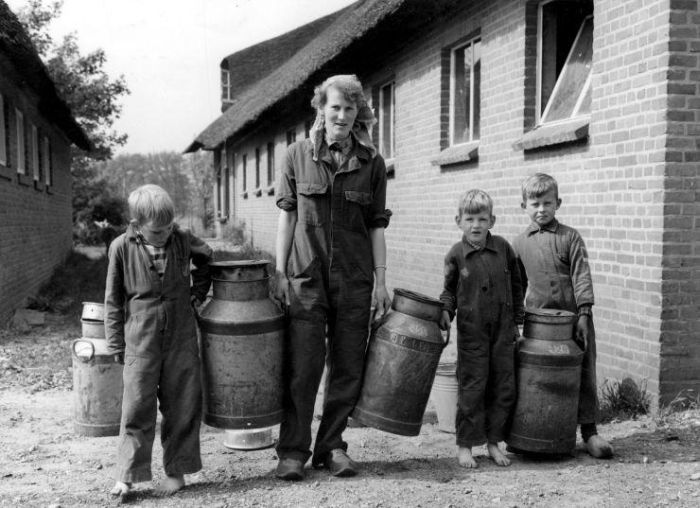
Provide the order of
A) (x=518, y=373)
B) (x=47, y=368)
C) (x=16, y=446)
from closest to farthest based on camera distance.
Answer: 1. (x=518, y=373)
2. (x=16, y=446)
3. (x=47, y=368)

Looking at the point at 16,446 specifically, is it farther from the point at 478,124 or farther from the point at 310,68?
the point at 310,68

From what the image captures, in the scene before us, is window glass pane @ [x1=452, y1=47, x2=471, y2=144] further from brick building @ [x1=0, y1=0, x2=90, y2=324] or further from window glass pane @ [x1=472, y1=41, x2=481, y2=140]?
brick building @ [x1=0, y1=0, x2=90, y2=324]

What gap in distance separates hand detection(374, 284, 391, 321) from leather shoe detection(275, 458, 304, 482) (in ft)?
2.76

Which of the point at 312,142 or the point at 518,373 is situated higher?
the point at 312,142

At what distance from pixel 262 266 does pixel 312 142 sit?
686 mm

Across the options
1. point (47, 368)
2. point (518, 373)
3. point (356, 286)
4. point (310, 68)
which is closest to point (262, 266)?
point (356, 286)

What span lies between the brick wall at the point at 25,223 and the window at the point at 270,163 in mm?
5516

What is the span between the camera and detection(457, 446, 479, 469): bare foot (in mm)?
4020

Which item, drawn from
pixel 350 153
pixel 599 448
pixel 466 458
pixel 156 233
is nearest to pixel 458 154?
pixel 350 153

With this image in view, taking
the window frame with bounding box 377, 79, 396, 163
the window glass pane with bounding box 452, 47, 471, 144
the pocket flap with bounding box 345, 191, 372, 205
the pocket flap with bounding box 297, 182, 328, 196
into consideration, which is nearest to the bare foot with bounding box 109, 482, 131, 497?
the pocket flap with bounding box 297, 182, 328, 196

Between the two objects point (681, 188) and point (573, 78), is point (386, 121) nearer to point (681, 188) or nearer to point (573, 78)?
point (573, 78)

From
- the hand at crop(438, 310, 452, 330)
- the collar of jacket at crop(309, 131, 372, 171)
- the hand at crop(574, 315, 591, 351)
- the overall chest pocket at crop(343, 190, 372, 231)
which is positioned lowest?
the hand at crop(574, 315, 591, 351)

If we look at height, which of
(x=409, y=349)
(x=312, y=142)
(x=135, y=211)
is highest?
(x=312, y=142)

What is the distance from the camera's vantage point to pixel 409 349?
12.4 feet
